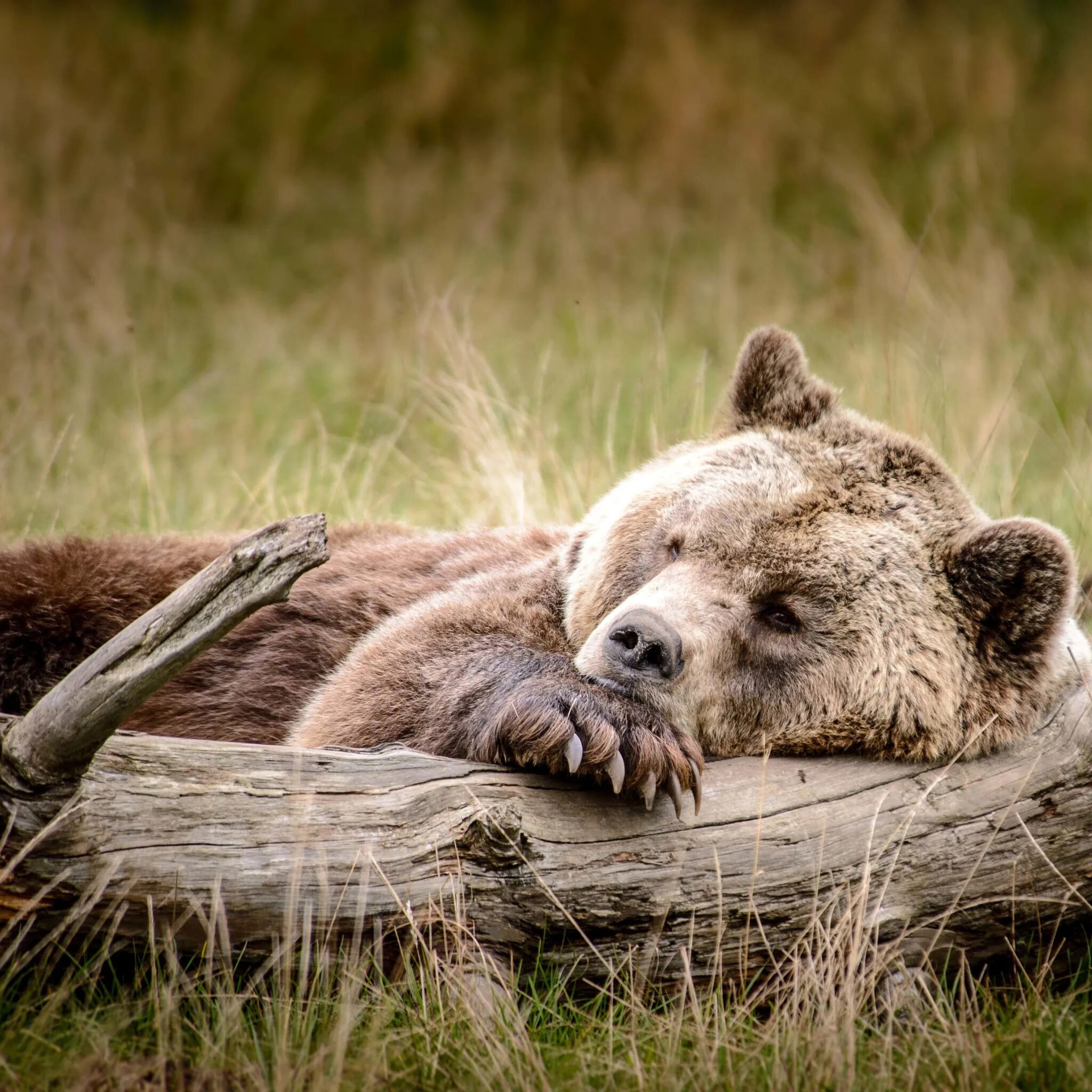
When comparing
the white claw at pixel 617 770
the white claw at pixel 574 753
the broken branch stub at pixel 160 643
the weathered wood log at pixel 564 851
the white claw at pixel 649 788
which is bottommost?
the weathered wood log at pixel 564 851

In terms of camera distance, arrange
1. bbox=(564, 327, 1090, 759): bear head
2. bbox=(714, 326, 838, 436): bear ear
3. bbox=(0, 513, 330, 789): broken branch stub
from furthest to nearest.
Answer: bbox=(714, 326, 838, 436): bear ear, bbox=(564, 327, 1090, 759): bear head, bbox=(0, 513, 330, 789): broken branch stub

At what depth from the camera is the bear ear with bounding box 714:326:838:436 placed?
4504 mm

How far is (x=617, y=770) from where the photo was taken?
3.35 metres

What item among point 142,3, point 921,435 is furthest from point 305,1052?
point 142,3

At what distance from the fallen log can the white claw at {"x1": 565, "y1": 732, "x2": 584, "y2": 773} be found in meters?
0.15

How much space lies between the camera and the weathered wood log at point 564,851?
305cm

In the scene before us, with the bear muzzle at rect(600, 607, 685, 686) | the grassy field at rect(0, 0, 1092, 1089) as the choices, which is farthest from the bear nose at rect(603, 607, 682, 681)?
the grassy field at rect(0, 0, 1092, 1089)

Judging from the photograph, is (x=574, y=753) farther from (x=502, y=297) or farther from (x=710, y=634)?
(x=502, y=297)

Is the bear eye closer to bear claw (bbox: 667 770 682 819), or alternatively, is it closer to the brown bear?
the brown bear

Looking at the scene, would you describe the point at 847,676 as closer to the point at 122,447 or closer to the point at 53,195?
the point at 122,447

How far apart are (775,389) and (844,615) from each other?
1053 millimetres

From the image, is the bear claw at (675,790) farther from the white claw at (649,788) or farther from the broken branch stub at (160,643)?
the broken branch stub at (160,643)

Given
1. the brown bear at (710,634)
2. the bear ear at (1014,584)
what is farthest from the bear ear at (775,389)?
the bear ear at (1014,584)

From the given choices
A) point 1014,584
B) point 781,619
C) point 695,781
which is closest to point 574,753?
point 695,781
